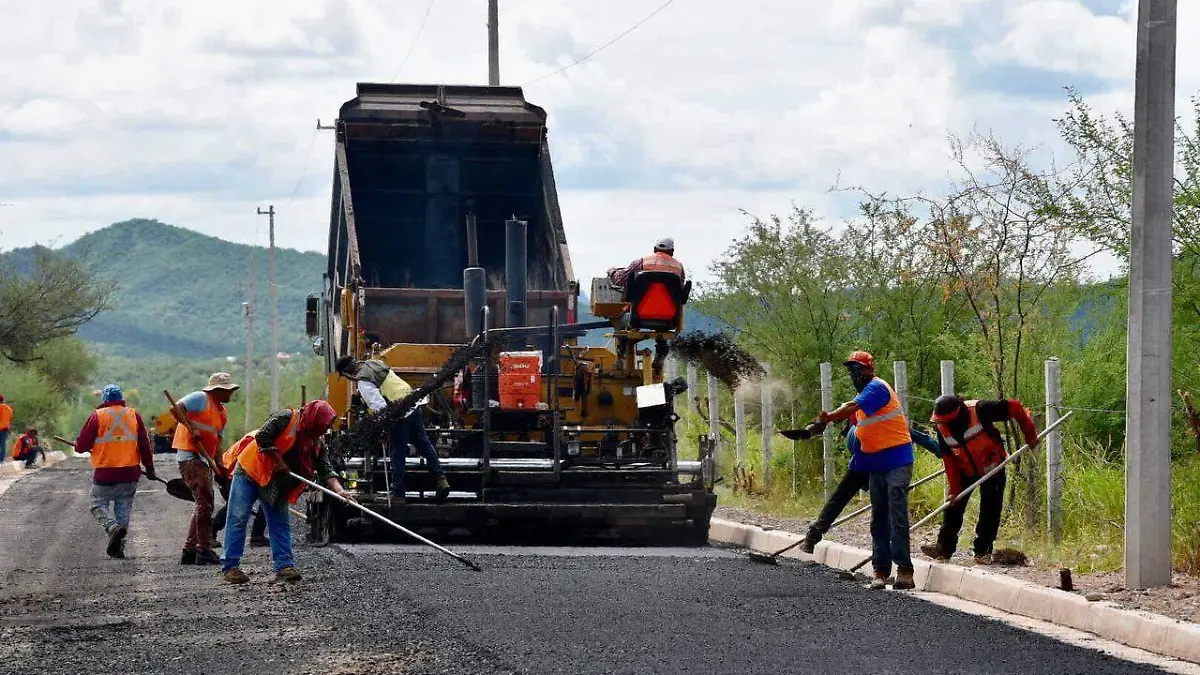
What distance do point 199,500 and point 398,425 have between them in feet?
5.56

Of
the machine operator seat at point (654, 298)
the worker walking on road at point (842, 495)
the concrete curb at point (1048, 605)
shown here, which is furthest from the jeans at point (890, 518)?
the machine operator seat at point (654, 298)

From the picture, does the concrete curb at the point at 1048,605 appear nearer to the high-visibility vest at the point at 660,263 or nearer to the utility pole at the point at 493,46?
the high-visibility vest at the point at 660,263

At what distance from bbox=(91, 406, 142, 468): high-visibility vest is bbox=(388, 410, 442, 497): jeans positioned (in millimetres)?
2124

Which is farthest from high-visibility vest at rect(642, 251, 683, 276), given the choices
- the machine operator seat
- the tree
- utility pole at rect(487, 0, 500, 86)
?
the tree

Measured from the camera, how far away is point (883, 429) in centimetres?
1236

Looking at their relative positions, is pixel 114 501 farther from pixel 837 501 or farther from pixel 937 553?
pixel 937 553

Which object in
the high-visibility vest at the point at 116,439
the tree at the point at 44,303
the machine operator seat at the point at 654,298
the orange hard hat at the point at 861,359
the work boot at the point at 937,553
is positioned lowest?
the work boot at the point at 937,553

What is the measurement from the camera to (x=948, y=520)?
13.0 metres

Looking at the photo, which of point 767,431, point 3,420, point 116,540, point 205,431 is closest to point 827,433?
point 767,431

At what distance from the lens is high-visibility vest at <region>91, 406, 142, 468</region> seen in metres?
15.4

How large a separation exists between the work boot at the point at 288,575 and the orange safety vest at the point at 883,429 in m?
3.75

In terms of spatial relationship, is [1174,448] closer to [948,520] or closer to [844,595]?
[948,520]

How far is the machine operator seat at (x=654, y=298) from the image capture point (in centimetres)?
1469

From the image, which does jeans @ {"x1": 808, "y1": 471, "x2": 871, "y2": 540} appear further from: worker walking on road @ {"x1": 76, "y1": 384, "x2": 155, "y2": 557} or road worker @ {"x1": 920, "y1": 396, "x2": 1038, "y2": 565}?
worker walking on road @ {"x1": 76, "y1": 384, "x2": 155, "y2": 557}
